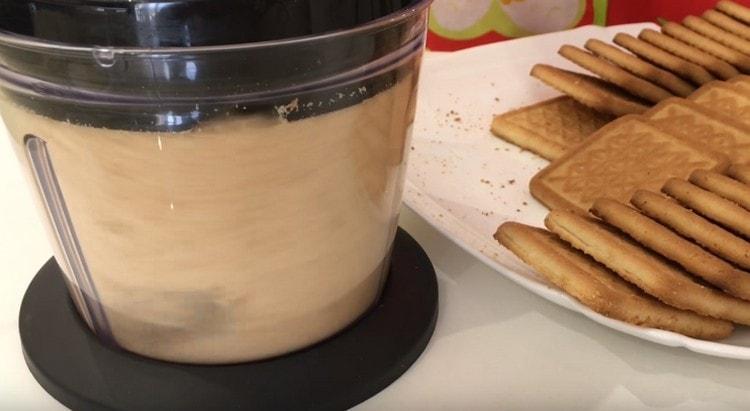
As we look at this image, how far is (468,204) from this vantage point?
0.58 m

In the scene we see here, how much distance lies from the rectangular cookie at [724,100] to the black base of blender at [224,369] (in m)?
0.41

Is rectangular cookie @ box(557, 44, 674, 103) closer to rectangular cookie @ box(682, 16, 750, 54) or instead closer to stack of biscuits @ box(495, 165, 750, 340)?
rectangular cookie @ box(682, 16, 750, 54)

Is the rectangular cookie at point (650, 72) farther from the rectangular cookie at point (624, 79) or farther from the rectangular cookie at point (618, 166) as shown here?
the rectangular cookie at point (618, 166)

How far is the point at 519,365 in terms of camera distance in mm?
418

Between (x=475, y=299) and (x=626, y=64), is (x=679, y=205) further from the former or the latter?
(x=626, y=64)

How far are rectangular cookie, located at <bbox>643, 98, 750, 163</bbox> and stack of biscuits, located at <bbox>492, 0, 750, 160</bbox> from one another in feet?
0.10

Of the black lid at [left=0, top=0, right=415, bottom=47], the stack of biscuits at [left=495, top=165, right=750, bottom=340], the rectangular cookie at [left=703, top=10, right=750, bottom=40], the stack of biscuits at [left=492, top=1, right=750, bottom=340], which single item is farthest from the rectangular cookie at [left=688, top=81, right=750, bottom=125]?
the black lid at [left=0, top=0, right=415, bottom=47]

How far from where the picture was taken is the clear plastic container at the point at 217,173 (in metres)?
0.30

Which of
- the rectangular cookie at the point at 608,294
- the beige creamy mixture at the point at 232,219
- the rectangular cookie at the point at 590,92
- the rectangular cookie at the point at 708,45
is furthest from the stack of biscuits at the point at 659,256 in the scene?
the rectangular cookie at the point at 708,45

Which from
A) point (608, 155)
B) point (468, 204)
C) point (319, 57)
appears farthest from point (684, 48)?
point (319, 57)

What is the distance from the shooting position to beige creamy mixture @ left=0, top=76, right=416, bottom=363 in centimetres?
31

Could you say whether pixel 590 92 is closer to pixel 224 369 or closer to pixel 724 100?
pixel 724 100

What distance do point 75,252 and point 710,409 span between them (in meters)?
0.33

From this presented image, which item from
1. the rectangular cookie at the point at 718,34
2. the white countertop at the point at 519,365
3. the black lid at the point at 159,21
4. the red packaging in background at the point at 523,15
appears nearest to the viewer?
the black lid at the point at 159,21
